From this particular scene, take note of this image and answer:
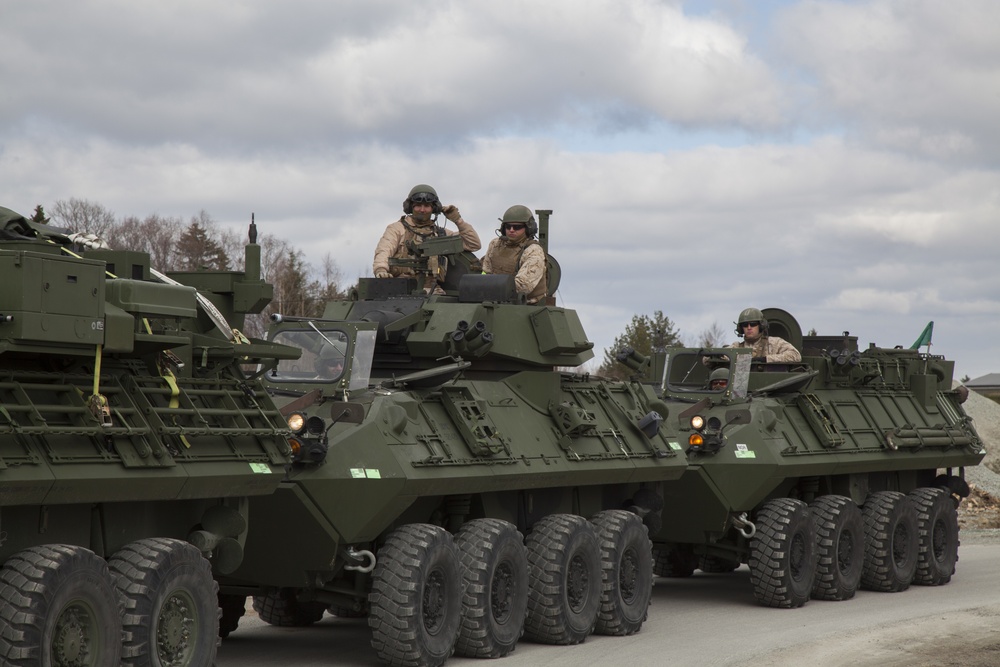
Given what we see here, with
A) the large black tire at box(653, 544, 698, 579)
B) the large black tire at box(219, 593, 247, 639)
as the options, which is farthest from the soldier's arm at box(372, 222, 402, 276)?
the large black tire at box(653, 544, 698, 579)

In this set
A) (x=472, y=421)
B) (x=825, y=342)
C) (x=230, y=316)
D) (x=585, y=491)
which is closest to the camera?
(x=230, y=316)

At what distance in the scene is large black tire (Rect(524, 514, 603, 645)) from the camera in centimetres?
1397

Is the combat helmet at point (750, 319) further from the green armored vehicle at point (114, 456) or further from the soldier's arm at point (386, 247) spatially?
the green armored vehicle at point (114, 456)

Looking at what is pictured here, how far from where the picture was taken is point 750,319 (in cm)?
2052

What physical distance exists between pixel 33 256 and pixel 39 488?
130cm

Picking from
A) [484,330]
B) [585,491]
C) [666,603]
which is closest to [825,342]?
[666,603]

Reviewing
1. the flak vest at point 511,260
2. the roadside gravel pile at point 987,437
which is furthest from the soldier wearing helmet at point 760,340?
the roadside gravel pile at point 987,437

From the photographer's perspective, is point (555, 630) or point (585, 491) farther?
point (585, 491)

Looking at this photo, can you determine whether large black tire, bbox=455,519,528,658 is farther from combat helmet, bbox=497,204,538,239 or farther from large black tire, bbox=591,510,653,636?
combat helmet, bbox=497,204,538,239

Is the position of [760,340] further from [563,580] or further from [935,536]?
[563,580]

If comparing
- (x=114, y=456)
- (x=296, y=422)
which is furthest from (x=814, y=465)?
(x=114, y=456)

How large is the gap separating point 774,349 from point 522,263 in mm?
5088

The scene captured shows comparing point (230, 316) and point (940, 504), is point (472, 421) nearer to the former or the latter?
point (230, 316)

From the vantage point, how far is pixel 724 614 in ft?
54.6
